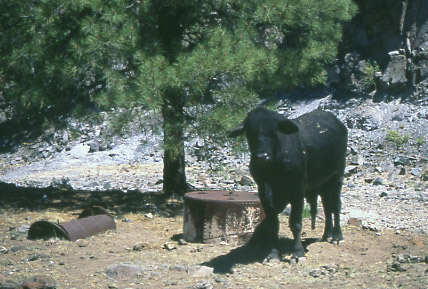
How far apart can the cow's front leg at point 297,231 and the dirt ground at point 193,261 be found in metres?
0.12

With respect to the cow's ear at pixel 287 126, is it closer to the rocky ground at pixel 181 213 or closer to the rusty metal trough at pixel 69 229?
the rocky ground at pixel 181 213

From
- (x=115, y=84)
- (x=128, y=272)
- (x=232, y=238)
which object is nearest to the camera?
(x=128, y=272)

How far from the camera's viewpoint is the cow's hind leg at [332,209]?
7.99 metres

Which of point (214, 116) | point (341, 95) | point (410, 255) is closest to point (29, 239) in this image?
point (214, 116)

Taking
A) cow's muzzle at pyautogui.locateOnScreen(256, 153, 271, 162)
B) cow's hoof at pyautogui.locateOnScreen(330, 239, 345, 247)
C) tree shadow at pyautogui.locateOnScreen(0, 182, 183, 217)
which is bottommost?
cow's hoof at pyautogui.locateOnScreen(330, 239, 345, 247)

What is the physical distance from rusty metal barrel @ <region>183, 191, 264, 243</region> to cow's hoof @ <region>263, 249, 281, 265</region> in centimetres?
85

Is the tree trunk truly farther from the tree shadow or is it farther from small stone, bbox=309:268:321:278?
small stone, bbox=309:268:321:278

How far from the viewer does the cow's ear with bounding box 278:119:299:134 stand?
672 cm

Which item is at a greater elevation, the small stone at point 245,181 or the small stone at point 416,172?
the small stone at point 416,172

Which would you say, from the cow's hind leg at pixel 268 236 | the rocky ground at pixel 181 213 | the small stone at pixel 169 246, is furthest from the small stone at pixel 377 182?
the small stone at pixel 169 246

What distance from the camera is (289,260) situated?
6949 mm

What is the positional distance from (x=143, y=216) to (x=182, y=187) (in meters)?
1.65

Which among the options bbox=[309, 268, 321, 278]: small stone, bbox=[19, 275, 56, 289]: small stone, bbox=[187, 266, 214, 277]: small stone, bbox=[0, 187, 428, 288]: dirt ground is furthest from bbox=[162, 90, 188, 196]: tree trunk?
bbox=[19, 275, 56, 289]: small stone

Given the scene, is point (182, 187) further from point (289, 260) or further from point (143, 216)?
point (289, 260)
